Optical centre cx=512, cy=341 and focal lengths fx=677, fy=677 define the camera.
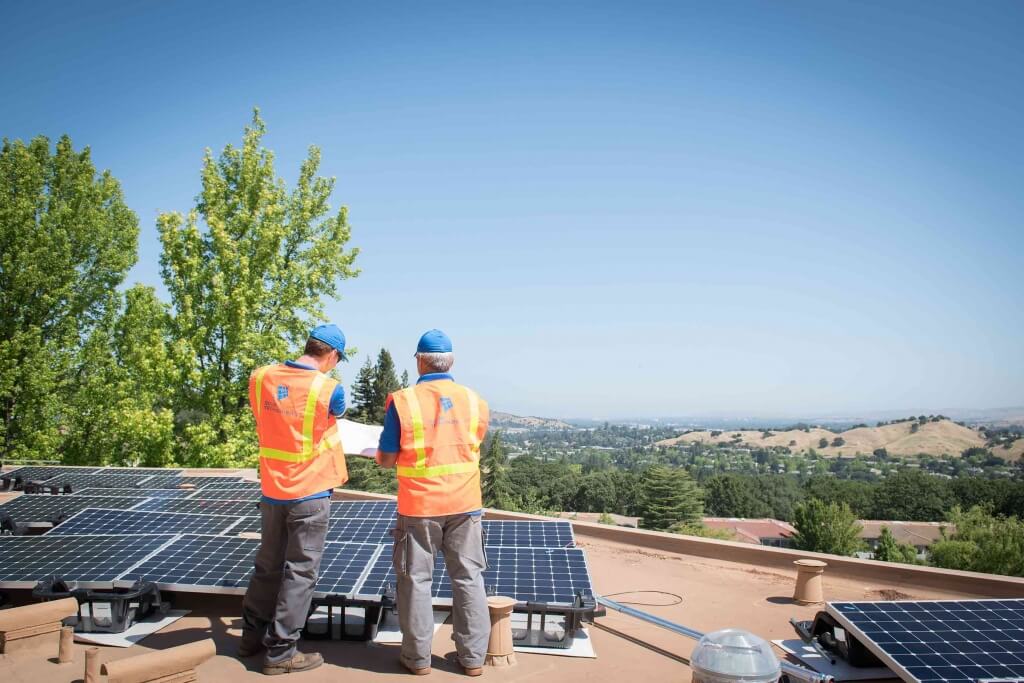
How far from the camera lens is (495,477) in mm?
71625

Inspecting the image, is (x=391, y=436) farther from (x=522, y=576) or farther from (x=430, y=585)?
(x=522, y=576)

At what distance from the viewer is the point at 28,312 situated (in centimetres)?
2567

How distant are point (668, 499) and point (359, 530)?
86.3 metres

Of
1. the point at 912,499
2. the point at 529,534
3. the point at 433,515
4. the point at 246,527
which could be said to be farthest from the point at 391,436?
the point at 912,499

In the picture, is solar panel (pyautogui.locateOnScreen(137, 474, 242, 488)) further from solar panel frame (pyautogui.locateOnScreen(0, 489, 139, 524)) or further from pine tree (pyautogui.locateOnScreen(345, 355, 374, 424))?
pine tree (pyautogui.locateOnScreen(345, 355, 374, 424))

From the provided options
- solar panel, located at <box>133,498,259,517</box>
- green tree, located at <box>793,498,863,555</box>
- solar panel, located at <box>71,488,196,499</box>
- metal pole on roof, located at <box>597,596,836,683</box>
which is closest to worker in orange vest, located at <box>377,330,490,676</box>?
metal pole on roof, located at <box>597,596,836,683</box>

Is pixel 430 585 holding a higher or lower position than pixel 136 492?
higher

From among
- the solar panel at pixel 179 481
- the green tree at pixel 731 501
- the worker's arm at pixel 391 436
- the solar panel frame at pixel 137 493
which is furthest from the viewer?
the green tree at pixel 731 501

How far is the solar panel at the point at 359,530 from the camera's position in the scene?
21.5 ft

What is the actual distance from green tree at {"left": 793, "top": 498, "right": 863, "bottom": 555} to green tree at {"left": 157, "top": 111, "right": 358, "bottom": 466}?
5395 cm

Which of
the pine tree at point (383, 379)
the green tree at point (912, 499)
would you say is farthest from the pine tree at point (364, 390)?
the green tree at point (912, 499)

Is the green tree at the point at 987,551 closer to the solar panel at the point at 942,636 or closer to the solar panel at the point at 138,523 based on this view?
the solar panel at the point at 942,636

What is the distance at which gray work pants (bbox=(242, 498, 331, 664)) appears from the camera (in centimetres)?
446

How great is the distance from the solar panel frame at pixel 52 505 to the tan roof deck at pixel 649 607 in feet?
8.38
